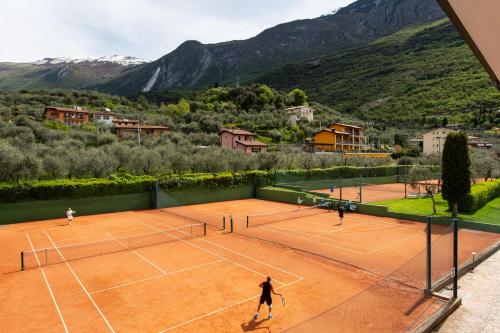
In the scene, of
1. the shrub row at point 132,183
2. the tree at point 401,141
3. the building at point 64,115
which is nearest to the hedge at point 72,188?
the shrub row at point 132,183

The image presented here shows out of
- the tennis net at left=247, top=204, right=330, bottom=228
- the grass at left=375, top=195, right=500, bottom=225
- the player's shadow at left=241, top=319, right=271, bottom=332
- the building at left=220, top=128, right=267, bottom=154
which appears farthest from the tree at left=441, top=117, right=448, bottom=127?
the player's shadow at left=241, top=319, right=271, bottom=332

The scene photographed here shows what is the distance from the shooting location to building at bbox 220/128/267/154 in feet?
234

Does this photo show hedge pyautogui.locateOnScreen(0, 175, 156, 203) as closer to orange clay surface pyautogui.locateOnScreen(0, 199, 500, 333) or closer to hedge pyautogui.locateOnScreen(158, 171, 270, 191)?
hedge pyautogui.locateOnScreen(158, 171, 270, 191)

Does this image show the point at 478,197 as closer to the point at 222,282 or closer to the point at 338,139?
the point at 222,282

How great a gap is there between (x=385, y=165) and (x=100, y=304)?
61621 millimetres

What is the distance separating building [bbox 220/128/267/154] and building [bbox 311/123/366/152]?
16076 mm

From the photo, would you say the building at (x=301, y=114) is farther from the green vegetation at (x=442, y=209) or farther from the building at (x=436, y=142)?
the green vegetation at (x=442, y=209)

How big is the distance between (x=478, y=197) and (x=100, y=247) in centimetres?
3074

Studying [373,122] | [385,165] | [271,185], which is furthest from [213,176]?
[373,122]

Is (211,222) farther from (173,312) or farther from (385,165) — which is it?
(385,165)

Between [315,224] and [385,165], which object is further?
[385,165]

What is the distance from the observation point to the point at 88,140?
6338 cm

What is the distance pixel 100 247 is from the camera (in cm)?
2189

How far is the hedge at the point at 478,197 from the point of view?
2909 cm
